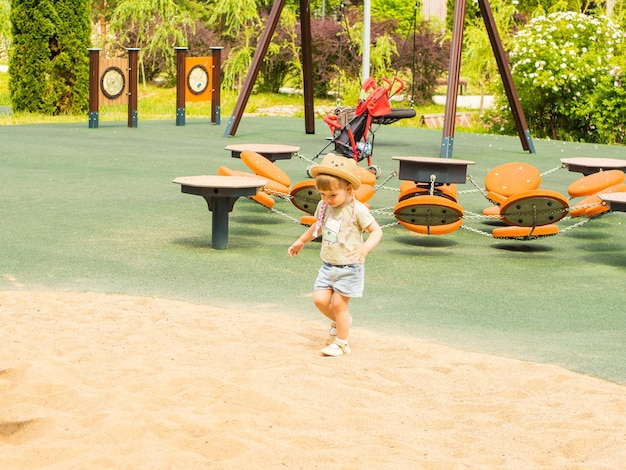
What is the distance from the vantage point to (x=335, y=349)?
580cm

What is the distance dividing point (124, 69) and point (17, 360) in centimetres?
1623

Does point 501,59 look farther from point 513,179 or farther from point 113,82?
point 113,82

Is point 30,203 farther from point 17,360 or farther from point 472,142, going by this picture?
point 472,142

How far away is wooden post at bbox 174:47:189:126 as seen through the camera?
21031mm

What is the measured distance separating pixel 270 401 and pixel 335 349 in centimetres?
107

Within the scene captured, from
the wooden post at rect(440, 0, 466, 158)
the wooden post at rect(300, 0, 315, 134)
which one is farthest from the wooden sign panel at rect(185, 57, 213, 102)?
the wooden post at rect(440, 0, 466, 158)

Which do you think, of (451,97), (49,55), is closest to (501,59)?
(451,97)

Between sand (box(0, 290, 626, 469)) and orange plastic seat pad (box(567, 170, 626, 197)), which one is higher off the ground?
orange plastic seat pad (box(567, 170, 626, 197))

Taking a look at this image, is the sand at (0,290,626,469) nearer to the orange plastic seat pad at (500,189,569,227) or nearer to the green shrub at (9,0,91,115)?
the orange plastic seat pad at (500,189,569,227)

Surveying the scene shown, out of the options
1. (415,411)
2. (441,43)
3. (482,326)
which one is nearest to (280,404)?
(415,411)

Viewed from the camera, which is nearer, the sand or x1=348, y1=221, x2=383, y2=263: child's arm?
the sand

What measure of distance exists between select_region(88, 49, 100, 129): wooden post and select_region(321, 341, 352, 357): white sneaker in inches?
583

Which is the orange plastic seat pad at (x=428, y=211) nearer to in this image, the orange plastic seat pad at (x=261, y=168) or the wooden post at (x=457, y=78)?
the orange plastic seat pad at (x=261, y=168)

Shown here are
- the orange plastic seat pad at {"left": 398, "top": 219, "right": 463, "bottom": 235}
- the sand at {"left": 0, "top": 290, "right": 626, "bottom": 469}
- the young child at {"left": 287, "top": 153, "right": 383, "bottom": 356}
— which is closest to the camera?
the sand at {"left": 0, "top": 290, "right": 626, "bottom": 469}
